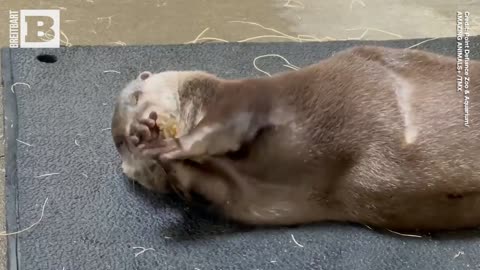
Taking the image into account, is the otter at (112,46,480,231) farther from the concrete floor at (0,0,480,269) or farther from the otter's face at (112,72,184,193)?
the concrete floor at (0,0,480,269)

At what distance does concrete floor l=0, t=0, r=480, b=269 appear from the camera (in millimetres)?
2479

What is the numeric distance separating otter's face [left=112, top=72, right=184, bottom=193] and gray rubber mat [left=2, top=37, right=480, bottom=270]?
0.05 m

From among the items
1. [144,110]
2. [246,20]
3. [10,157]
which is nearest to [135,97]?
[144,110]

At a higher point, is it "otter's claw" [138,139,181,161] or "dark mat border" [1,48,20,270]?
"otter's claw" [138,139,181,161]

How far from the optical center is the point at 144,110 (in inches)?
65.7

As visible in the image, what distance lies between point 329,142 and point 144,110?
0.38 metres

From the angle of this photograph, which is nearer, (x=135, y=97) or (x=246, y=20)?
(x=135, y=97)

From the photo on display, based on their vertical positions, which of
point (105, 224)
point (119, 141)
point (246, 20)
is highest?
point (246, 20)

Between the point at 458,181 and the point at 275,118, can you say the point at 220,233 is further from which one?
the point at 458,181

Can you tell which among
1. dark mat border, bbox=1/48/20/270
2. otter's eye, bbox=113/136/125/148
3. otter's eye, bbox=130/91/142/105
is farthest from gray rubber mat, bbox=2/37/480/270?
otter's eye, bbox=130/91/142/105

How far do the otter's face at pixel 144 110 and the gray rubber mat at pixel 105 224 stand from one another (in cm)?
5

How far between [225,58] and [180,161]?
0.65 meters

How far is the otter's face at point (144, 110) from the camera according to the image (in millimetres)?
1680

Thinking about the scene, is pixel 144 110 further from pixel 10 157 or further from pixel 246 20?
pixel 246 20
